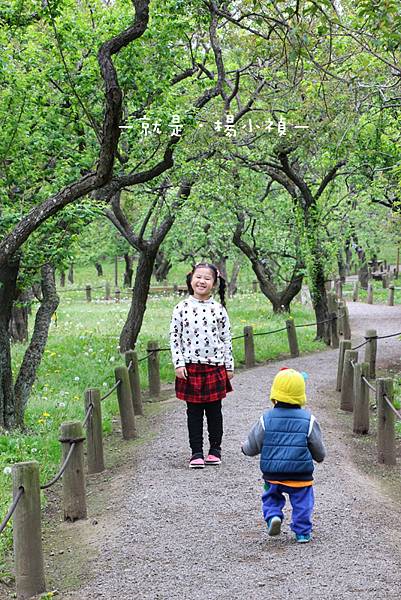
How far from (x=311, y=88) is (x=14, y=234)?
5.86 meters

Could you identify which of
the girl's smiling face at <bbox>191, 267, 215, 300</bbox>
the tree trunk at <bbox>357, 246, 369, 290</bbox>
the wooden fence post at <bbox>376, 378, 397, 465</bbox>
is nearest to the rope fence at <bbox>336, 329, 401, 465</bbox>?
the wooden fence post at <bbox>376, 378, 397, 465</bbox>

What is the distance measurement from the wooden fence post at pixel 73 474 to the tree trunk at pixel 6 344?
3063 mm

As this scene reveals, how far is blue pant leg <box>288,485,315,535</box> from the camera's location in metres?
5.84

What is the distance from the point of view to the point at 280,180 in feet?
62.8

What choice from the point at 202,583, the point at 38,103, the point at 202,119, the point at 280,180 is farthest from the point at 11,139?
the point at 280,180

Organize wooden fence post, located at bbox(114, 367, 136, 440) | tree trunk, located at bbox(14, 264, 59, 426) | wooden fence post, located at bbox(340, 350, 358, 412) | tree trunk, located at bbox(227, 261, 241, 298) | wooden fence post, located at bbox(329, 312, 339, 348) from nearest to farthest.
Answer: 1. wooden fence post, located at bbox(114, 367, 136, 440)
2. tree trunk, located at bbox(14, 264, 59, 426)
3. wooden fence post, located at bbox(340, 350, 358, 412)
4. wooden fence post, located at bbox(329, 312, 339, 348)
5. tree trunk, located at bbox(227, 261, 241, 298)

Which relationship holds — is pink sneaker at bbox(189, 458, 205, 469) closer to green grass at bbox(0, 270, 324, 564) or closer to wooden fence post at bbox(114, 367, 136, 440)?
green grass at bbox(0, 270, 324, 564)

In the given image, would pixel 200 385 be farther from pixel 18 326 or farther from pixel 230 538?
pixel 18 326

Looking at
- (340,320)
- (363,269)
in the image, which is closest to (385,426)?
(340,320)

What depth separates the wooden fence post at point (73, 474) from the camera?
274 inches

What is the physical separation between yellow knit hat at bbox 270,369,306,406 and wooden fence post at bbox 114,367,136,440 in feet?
14.8

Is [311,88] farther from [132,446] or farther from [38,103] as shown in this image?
[132,446]

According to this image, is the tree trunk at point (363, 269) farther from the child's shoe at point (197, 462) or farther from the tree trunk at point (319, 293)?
the child's shoe at point (197, 462)

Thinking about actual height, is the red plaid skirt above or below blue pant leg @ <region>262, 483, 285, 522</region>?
above
